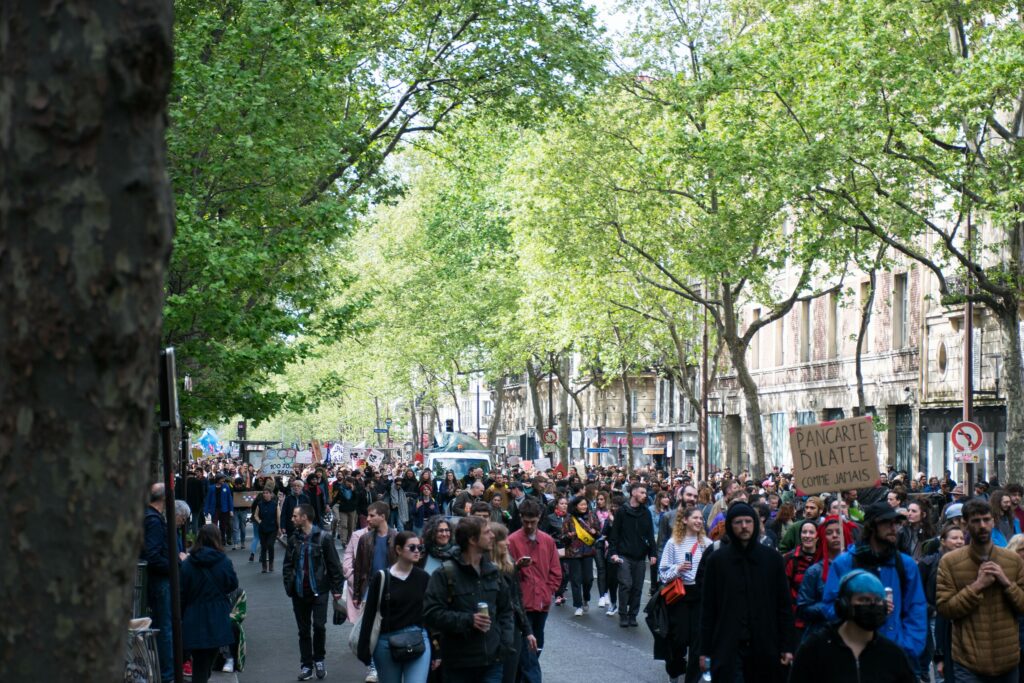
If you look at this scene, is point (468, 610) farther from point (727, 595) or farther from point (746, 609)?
point (746, 609)

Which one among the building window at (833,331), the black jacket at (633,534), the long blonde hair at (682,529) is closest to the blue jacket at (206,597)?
the long blonde hair at (682,529)

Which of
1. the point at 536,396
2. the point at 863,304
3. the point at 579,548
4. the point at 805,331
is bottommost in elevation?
the point at 579,548

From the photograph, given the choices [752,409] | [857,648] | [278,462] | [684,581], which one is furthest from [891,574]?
[278,462]

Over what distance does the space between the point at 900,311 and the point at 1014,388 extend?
17.5 m

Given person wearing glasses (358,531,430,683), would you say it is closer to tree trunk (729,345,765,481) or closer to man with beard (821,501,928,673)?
man with beard (821,501,928,673)

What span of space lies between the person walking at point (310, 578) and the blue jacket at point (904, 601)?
251 inches

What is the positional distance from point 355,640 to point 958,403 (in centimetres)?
3097

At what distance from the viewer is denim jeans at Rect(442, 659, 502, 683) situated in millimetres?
9305

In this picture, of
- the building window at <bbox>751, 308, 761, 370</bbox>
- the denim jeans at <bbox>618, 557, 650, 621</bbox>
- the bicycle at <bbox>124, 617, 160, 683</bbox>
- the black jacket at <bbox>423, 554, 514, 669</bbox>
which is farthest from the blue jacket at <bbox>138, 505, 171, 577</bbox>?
the building window at <bbox>751, 308, 761, 370</bbox>

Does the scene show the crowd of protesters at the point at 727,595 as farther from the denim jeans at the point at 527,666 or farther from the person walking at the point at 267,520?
the person walking at the point at 267,520

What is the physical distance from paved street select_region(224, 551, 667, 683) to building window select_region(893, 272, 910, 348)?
2489 centimetres

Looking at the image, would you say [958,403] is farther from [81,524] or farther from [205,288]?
[81,524]

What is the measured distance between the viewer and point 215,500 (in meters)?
31.8

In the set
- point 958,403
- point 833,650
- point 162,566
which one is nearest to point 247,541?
point 958,403
